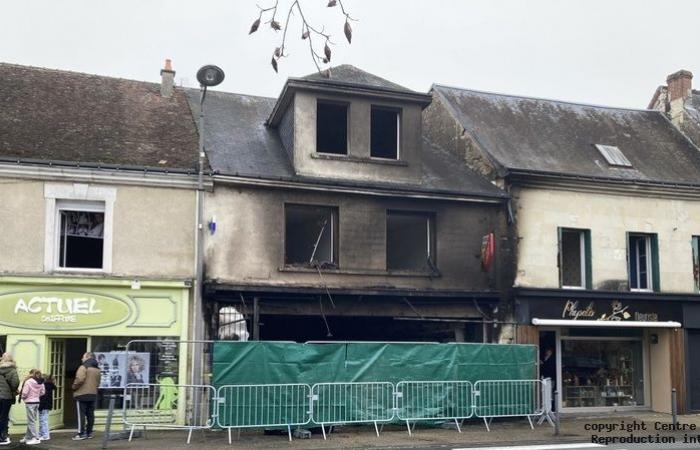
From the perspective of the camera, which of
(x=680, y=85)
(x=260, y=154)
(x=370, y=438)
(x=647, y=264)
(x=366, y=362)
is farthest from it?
(x=680, y=85)

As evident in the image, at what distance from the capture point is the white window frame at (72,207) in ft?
54.6

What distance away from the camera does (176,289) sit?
17.2m

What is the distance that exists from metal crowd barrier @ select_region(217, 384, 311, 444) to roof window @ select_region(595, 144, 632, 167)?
1163 centimetres

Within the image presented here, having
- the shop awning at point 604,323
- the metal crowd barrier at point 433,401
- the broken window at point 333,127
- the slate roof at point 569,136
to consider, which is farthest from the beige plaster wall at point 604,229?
the broken window at point 333,127

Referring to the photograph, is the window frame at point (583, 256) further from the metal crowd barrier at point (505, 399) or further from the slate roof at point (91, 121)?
the slate roof at point (91, 121)

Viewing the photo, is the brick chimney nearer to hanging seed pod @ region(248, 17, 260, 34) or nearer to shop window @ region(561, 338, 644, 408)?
shop window @ region(561, 338, 644, 408)

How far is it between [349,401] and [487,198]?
693 centimetres

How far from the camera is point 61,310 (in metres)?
16.5

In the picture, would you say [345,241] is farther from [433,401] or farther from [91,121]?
[91,121]

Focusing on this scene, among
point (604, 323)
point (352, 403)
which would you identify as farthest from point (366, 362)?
point (604, 323)

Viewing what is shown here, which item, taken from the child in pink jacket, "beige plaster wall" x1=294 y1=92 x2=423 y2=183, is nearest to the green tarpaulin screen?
the child in pink jacket

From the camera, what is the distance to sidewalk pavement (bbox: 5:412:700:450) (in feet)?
45.3

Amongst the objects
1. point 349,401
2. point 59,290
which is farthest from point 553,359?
point 59,290

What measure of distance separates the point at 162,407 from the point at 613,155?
46.4 ft
